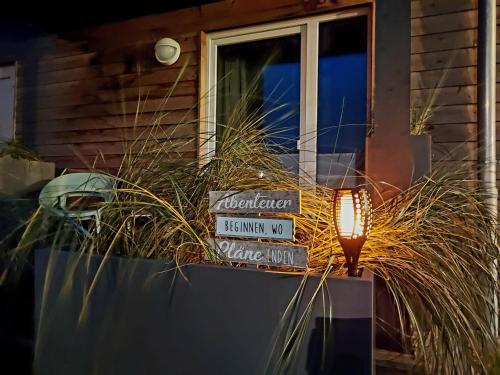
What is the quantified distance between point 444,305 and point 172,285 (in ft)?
2.91

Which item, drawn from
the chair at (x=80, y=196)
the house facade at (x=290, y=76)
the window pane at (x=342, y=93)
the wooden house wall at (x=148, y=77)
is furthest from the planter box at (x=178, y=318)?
the window pane at (x=342, y=93)

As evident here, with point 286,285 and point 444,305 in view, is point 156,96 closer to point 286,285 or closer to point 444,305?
point 286,285

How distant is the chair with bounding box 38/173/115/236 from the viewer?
162 centimetres

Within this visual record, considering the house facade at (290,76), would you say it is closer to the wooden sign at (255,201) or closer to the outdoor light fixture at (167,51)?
the outdoor light fixture at (167,51)

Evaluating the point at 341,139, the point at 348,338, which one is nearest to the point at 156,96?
the point at 341,139

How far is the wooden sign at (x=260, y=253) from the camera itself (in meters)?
1.23

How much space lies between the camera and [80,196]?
1.91 meters

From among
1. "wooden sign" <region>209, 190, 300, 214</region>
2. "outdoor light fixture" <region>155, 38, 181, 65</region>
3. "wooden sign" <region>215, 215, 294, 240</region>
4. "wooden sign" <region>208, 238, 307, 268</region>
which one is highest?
"outdoor light fixture" <region>155, 38, 181, 65</region>

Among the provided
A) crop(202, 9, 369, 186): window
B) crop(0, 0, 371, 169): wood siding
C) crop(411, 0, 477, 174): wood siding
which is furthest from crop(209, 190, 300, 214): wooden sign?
crop(0, 0, 371, 169): wood siding

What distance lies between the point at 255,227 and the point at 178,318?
1.35 feet

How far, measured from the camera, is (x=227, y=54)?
3.15 meters

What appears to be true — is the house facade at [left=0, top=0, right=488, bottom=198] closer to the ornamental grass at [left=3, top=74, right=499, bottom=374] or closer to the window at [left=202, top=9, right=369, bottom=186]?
the window at [left=202, top=9, right=369, bottom=186]

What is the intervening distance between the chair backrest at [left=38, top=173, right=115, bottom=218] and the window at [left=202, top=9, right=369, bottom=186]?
89 centimetres

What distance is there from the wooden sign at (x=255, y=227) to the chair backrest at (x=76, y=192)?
0.50 meters
